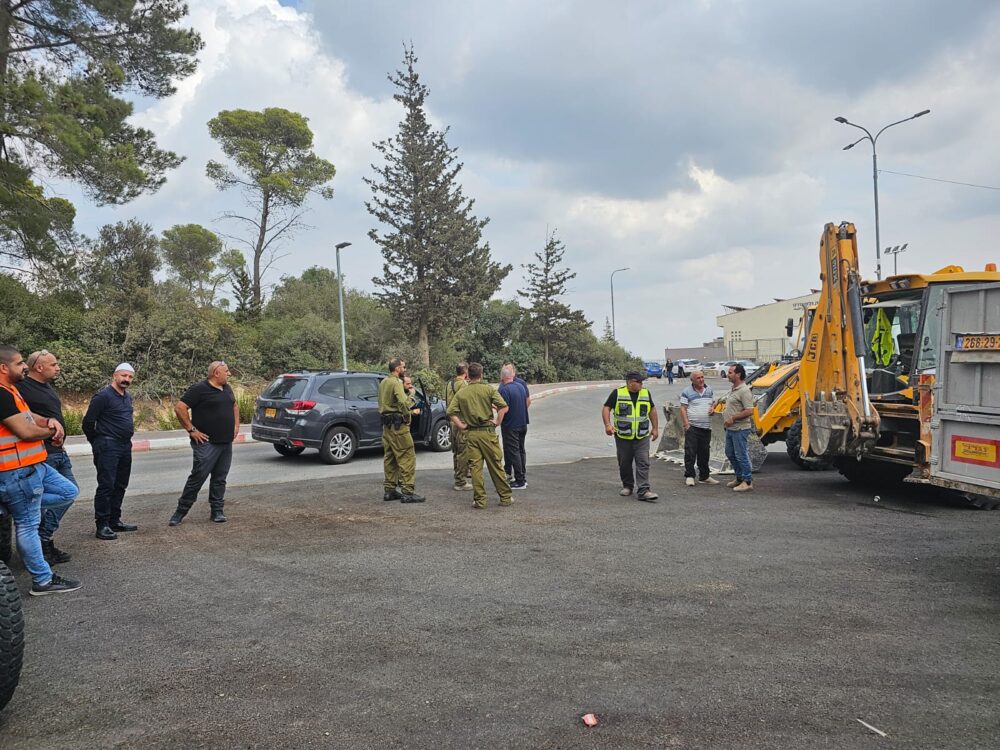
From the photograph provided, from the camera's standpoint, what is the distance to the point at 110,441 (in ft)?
21.2

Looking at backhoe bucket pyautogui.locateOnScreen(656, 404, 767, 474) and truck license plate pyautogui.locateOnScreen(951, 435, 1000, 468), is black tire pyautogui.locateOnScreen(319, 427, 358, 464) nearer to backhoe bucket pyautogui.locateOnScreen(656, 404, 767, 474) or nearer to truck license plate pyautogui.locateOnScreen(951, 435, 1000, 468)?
backhoe bucket pyautogui.locateOnScreen(656, 404, 767, 474)

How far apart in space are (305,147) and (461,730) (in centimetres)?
3917

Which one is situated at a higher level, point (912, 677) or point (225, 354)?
point (225, 354)

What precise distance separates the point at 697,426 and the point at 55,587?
7.70 meters

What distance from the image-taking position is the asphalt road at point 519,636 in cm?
307

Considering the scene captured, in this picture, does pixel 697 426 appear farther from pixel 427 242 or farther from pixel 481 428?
pixel 427 242

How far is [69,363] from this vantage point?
71.3 feet

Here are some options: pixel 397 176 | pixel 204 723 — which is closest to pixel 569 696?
pixel 204 723

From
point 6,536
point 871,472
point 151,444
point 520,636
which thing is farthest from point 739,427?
point 151,444

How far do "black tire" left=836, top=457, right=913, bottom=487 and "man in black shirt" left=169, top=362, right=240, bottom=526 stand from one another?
8071mm

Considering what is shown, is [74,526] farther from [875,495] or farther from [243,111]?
[243,111]

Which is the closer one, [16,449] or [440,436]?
[16,449]

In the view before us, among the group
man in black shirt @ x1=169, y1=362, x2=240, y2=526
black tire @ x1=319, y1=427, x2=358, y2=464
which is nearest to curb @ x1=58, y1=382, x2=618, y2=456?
black tire @ x1=319, y1=427, x2=358, y2=464

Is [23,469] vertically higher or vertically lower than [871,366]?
lower
